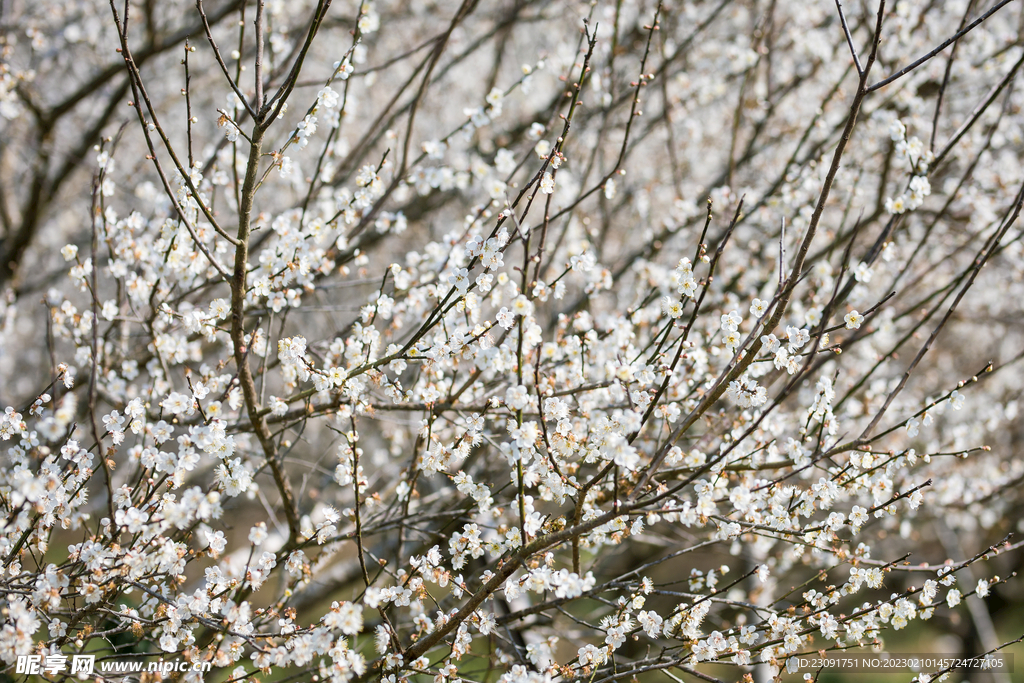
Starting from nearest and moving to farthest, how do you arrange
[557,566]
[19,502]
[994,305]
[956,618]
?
[19,502] < [956,618] < [557,566] < [994,305]

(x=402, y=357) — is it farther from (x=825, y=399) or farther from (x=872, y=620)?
(x=872, y=620)

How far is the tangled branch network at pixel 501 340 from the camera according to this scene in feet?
7.63

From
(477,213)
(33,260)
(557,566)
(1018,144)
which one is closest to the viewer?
(477,213)

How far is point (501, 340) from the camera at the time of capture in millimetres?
2846

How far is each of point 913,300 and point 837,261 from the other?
1.38 meters

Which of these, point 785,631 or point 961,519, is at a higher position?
point 961,519

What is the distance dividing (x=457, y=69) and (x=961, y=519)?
294 inches

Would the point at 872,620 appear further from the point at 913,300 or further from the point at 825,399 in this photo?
the point at 913,300

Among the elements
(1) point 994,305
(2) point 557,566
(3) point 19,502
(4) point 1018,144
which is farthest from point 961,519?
(3) point 19,502

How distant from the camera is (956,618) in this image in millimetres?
3268

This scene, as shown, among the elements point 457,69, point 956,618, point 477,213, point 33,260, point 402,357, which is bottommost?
point 956,618

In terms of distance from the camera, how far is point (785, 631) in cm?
250

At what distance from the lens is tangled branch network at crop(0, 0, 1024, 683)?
233 centimetres

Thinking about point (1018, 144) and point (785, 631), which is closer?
point (785, 631)
